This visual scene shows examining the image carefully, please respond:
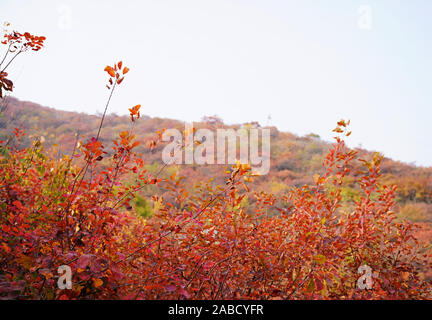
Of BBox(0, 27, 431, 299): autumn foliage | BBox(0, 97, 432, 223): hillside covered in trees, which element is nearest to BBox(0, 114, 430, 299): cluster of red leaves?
BBox(0, 27, 431, 299): autumn foliage

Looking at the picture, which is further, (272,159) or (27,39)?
(272,159)

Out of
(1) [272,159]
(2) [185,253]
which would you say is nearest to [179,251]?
(2) [185,253]

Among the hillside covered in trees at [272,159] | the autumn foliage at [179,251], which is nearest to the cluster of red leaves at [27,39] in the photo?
the autumn foliage at [179,251]

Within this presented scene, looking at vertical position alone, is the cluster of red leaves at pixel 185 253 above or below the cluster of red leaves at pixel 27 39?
below

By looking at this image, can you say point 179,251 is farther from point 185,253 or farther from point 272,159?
point 272,159

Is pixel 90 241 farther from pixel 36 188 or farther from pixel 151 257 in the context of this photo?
pixel 36 188

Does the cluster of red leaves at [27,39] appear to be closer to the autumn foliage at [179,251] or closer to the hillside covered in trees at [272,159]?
the autumn foliage at [179,251]

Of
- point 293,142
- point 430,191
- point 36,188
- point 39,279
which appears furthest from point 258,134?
point 39,279

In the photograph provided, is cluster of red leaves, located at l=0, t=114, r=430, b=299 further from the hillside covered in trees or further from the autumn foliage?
the hillside covered in trees

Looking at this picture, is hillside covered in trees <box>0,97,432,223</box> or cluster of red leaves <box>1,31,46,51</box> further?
hillside covered in trees <box>0,97,432,223</box>

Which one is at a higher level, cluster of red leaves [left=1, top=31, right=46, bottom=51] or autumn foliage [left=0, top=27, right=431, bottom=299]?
cluster of red leaves [left=1, top=31, right=46, bottom=51]

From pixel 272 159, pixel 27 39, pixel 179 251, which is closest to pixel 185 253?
pixel 179 251

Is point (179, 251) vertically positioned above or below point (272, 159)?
below
